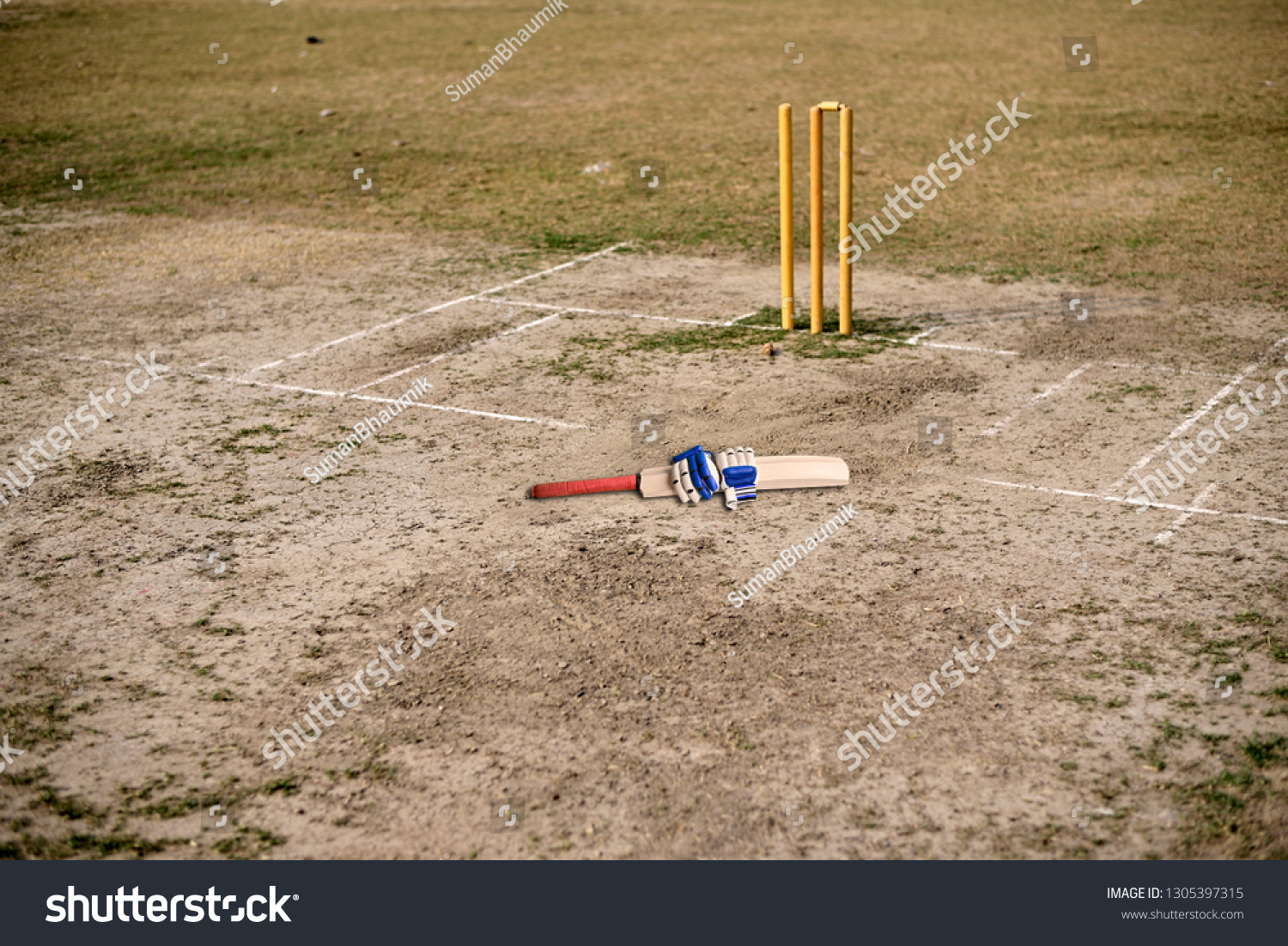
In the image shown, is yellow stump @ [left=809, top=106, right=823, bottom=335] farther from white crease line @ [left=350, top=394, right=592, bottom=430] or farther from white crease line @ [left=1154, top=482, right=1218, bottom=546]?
white crease line @ [left=1154, top=482, right=1218, bottom=546]

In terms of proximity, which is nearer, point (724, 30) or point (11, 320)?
point (11, 320)

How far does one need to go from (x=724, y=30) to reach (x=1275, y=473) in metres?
25.8

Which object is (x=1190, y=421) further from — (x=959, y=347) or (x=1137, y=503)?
(x=959, y=347)

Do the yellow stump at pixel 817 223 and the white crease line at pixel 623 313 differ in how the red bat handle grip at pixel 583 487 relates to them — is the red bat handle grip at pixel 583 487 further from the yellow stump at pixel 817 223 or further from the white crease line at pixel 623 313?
the white crease line at pixel 623 313

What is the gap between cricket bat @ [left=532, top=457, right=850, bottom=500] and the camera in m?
8.27

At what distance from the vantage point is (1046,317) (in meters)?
12.1

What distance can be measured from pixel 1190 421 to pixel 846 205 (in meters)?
3.62

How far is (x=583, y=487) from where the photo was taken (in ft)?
27.2

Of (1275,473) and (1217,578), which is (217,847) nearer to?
(1217,578)

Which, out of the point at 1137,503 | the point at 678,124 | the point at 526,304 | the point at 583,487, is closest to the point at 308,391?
the point at 526,304

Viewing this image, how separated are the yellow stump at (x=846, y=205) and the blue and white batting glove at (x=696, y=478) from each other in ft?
12.4

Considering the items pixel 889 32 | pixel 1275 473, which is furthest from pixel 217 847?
pixel 889 32

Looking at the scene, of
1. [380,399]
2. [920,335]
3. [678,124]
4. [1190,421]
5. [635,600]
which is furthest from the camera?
[678,124]

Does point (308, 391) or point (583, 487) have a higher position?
point (308, 391)
